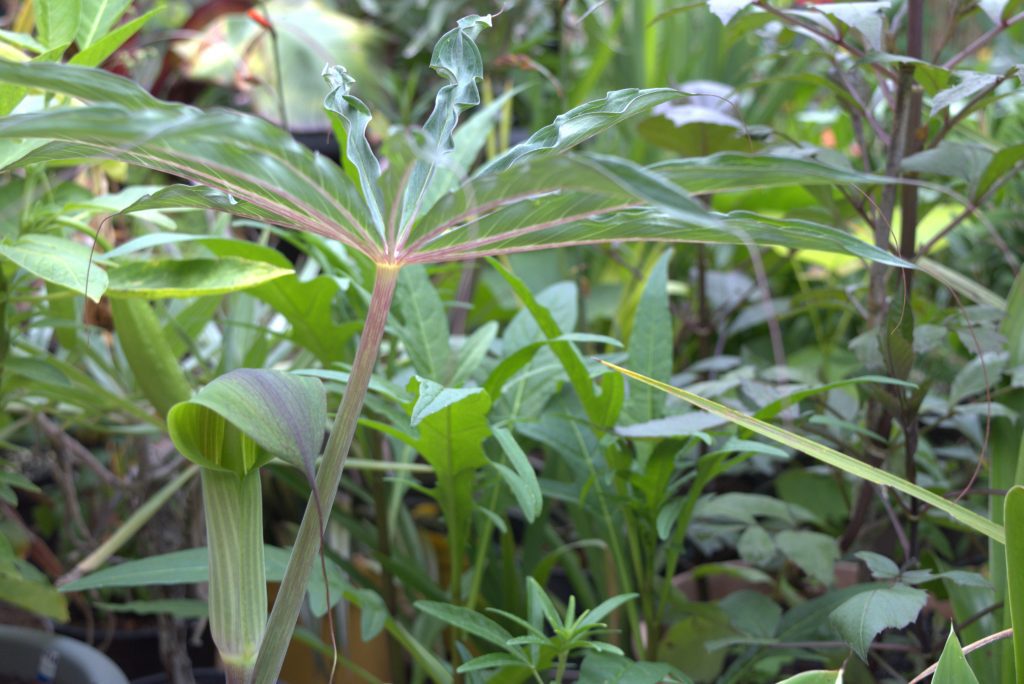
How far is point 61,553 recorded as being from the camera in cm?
104

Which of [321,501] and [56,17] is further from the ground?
[56,17]

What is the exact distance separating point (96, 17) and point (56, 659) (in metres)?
0.47

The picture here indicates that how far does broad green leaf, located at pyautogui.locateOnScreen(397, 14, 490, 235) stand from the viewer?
0.42 m

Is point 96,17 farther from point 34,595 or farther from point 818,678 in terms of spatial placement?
point 818,678

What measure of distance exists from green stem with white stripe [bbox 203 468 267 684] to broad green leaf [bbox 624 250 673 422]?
332 mm

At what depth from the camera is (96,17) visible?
605 mm

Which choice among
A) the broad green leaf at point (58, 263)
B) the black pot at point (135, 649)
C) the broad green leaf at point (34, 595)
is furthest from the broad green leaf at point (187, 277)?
the black pot at point (135, 649)

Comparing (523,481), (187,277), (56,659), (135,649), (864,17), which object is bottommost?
(135,649)

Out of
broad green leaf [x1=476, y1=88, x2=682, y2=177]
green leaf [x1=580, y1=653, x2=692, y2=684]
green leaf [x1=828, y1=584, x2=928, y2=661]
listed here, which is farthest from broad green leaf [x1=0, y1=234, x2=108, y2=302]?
green leaf [x1=828, y1=584, x2=928, y2=661]

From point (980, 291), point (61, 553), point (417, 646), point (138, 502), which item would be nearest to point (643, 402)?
point (417, 646)

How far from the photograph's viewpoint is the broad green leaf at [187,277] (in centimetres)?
55

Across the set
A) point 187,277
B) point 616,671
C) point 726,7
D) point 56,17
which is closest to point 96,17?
point 56,17

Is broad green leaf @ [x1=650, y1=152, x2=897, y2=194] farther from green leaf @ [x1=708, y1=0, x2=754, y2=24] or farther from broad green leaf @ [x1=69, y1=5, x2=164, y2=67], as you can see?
broad green leaf @ [x1=69, y1=5, x2=164, y2=67]

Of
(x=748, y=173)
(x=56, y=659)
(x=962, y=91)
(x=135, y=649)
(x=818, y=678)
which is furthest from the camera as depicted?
(x=135, y=649)
